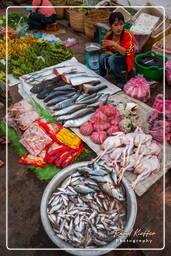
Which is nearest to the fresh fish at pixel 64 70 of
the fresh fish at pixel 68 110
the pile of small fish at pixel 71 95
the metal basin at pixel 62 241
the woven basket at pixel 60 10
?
the pile of small fish at pixel 71 95

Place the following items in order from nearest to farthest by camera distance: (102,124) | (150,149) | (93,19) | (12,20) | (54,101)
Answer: (150,149), (102,124), (54,101), (93,19), (12,20)

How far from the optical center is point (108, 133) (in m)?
3.99

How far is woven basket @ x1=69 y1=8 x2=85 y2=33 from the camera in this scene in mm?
7773

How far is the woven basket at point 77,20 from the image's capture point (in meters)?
7.77

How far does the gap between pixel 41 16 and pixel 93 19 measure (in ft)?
6.54

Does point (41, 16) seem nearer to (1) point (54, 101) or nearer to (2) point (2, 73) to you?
(2) point (2, 73)

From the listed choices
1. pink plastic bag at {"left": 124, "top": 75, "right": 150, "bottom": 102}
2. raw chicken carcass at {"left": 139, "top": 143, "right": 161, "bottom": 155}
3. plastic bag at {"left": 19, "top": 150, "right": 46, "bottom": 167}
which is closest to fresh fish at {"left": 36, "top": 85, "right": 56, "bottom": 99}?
plastic bag at {"left": 19, "top": 150, "right": 46, "bottom": 167}

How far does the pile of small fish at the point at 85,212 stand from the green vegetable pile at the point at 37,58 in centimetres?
370

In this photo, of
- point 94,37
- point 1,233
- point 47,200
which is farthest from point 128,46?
point 1,233

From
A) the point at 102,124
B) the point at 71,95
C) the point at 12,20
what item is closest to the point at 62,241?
the point at 102,124

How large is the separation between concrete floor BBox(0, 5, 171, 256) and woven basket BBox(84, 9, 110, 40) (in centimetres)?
525

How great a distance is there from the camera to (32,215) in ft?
10.8

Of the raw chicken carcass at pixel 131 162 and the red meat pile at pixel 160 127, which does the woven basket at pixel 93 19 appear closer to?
the red meat pile at pixel 160 127

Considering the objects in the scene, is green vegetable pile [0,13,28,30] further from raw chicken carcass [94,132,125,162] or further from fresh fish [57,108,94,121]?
raw chicken carcass [94,132,125,162]
